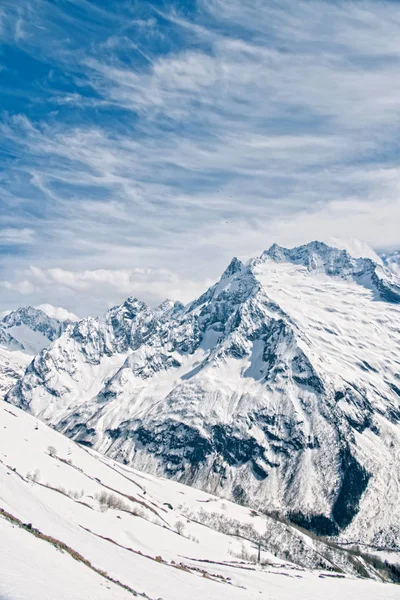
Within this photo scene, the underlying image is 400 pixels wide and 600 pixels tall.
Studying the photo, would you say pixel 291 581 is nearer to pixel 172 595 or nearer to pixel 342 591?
pixel 342 591

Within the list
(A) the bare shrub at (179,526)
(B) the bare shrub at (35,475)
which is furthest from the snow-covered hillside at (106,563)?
(A) the bare shrub at (179,526)

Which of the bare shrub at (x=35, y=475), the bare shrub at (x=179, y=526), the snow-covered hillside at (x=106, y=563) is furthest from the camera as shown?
the bare shrub at (x=179, y=526)

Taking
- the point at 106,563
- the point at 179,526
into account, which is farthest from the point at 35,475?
the point at 106,563

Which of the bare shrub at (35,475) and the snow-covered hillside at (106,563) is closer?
the snow-covered hillside at (106,563)

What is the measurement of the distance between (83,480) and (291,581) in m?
110

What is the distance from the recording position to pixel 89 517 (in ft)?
313

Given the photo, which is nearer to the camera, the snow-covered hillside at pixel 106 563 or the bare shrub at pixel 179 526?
the snow-covered hillside at pixel 106 563

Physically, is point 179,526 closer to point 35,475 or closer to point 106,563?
point 35,475

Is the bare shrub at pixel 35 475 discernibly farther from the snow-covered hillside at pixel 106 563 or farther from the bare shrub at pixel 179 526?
the bare shrub at pixel 179 526

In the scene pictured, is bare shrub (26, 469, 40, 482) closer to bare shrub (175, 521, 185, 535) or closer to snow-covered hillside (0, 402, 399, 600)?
snow-covered hillside (0, 402, 399, 600)

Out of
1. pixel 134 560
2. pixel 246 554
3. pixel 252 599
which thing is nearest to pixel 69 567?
pixel 134 560

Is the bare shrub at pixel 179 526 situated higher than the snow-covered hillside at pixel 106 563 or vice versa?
the snow-covered hillside at pixel 106 563

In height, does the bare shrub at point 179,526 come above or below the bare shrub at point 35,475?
below

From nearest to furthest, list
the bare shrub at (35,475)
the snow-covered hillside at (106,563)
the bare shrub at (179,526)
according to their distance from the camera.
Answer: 1. the snow-covered hillside at (106,563)
2. the bare shrub at (35,475)
3. the bare shrub at (179,526)
